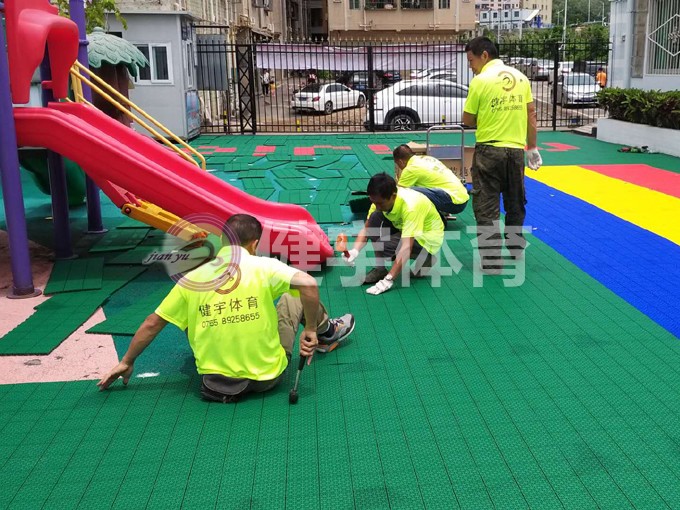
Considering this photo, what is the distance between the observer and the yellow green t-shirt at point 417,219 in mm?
6242

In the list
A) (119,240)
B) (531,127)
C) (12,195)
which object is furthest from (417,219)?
(119,240)

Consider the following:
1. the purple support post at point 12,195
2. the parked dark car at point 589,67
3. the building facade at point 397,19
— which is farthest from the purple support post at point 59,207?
the building facade at point 397,19

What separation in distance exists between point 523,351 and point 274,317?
176cm

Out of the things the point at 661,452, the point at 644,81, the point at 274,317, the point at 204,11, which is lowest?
the point at 661,452

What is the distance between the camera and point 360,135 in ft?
63.3

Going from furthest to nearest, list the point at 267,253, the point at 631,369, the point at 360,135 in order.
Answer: the point at 360,135
the point at 267,253
the point at 631,369

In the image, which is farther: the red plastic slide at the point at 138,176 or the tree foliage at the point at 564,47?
the tree foliage at the point at 564,47

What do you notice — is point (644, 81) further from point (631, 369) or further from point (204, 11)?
point (204, 11)

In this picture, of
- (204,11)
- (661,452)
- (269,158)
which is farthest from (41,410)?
(204,11)

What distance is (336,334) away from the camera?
4.98m

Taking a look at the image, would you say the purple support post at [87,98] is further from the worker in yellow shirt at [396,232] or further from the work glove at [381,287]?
the work glove at [381,287]

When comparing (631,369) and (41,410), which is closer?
(41,410)

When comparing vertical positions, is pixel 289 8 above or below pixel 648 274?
above

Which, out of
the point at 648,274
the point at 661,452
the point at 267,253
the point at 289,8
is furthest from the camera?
the point at 289,8
